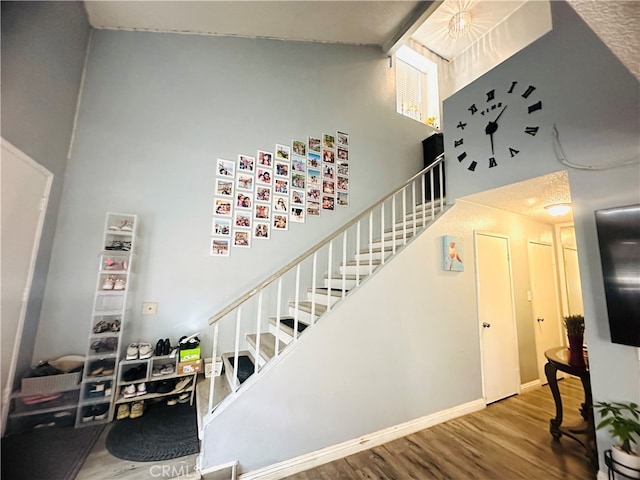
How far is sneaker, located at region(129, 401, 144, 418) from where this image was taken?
2.25 m

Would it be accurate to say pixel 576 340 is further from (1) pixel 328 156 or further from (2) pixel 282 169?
(2) pixel 282 169

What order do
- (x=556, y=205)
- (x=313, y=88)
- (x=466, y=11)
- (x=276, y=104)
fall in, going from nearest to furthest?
1. (x=556, y=205)
2. (x=276, y=104)
3. (x=313, y=88)
4. (x=466, y=11)

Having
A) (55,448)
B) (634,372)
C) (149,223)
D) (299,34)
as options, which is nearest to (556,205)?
(634,372)

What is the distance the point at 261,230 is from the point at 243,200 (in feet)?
1.41

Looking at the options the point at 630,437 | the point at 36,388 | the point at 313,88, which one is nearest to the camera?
the point at 630,437

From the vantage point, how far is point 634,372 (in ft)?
5.73

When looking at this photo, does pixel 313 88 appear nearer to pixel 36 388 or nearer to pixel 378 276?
pixel 378 276

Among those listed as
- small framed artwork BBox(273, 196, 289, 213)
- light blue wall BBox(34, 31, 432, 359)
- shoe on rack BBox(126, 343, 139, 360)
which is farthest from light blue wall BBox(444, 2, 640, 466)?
shoe on rack BBox(126, 343, 139, 360)

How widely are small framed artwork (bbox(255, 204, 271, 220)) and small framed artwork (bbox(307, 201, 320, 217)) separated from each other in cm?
57

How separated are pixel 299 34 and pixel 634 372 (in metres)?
4.99

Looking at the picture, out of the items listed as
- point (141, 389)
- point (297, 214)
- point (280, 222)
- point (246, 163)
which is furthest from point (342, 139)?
point (141, 389)

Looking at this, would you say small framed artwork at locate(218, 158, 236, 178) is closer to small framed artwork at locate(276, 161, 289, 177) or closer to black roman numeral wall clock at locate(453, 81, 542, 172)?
small framed artwork at locate(276, 161, 289, 177)

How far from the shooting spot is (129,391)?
226 centimetres

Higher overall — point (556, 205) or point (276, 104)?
point (276, 104)
